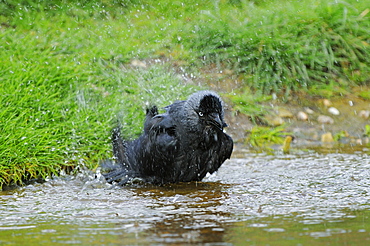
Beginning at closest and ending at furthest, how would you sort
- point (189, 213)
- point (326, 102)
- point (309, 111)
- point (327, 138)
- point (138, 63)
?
point (189, 213) → point (327, 138) → point (309, 111) → point (326, 102) → point (138, 63)

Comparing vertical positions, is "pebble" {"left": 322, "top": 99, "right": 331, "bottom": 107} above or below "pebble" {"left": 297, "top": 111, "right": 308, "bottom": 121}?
above

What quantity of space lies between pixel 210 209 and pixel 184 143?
0.79 metres

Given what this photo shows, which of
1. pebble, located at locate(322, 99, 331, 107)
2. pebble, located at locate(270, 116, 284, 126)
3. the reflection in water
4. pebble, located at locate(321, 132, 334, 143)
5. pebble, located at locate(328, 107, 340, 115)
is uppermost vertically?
pebble, located at locate(322, 99, 331, 107)

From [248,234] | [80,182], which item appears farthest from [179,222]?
[80,182]

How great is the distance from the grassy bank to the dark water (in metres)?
0.64

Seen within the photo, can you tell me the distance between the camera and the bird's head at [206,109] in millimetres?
4449

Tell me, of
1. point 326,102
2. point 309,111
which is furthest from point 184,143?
point 326,102

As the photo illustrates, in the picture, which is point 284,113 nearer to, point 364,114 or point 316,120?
point 316,120

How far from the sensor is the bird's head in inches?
175

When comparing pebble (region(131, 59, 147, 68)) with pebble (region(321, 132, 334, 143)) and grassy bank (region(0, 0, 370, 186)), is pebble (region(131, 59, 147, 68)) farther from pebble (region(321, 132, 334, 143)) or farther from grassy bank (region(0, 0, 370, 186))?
pebble (region(321, 132, 334, 143))

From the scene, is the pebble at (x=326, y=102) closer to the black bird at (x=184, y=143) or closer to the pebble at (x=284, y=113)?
the pebble at (x=284, y=113)

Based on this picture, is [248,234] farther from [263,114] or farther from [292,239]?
[263,114]

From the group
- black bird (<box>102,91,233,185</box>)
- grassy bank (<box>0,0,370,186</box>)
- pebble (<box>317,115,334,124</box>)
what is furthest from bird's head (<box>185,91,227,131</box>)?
pebble (<box>317,115,334,124</box>)

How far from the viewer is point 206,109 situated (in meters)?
4.46
